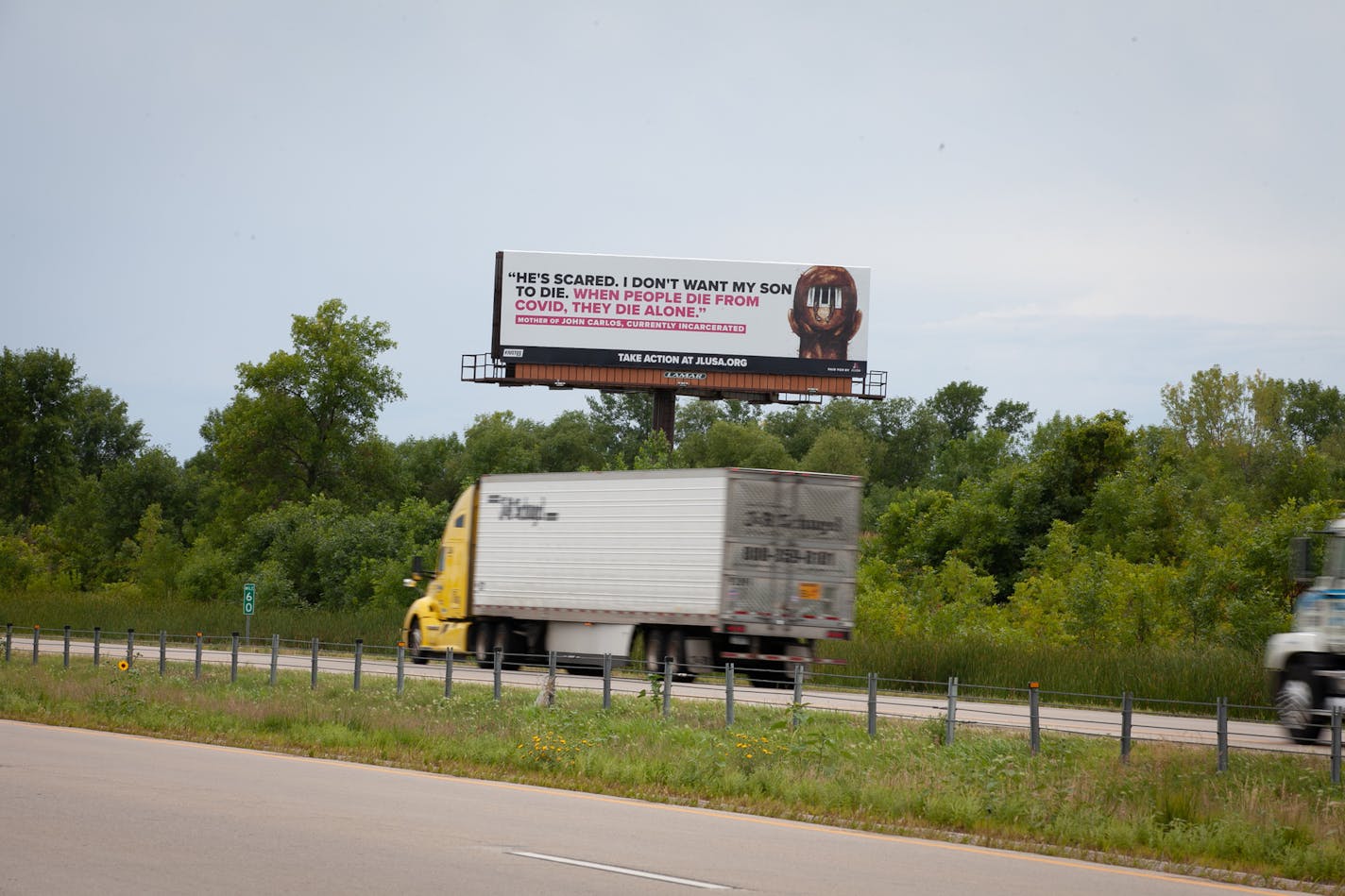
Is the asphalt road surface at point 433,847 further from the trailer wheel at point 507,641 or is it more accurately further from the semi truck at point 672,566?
the trailer wheel at point 507,641

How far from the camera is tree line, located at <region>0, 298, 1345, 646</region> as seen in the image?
47.5 m

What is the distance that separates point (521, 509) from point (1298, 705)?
58.7 feet

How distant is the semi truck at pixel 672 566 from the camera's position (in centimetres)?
2948

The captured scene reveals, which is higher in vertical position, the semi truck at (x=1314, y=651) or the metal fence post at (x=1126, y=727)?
the semi truck at (x=1314, y=651)

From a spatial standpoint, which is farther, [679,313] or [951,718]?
[679,313]

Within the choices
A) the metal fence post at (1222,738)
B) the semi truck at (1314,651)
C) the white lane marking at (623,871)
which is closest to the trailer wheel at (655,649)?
the semi truck at (1314,651)

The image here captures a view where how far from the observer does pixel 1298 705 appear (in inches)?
823

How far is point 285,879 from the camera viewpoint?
9688 millimetres

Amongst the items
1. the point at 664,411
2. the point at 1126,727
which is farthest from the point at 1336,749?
the point at 664,411

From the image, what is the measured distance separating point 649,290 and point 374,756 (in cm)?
4758

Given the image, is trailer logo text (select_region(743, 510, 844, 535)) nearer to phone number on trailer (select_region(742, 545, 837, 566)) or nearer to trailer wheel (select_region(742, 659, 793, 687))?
phone number on trailer (select_region(742, 545, 837, 566))

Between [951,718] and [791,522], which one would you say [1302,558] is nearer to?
[951,718]

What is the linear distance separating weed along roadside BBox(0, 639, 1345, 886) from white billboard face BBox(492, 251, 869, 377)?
125 ft

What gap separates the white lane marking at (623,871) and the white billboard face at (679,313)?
54.5 m
